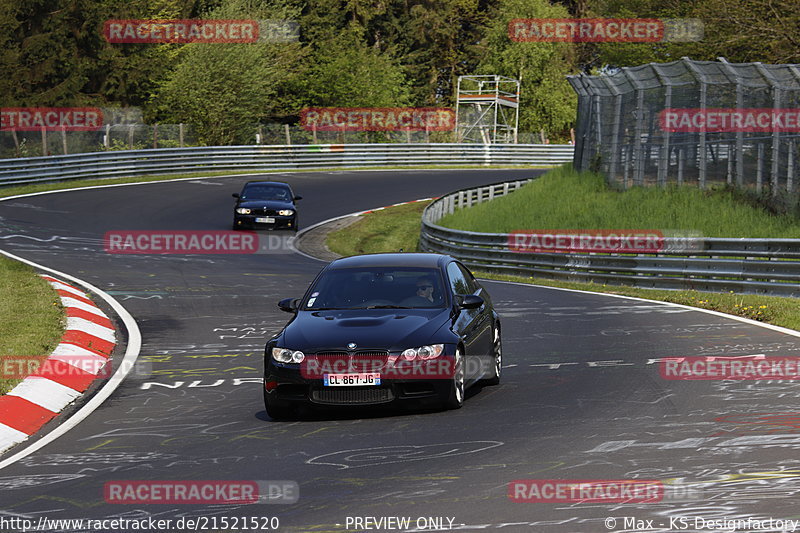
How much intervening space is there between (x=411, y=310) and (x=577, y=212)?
74.8ft

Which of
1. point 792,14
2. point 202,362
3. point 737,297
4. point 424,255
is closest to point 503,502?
point 424,255

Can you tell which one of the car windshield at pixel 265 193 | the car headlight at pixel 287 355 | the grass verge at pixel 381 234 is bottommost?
the grass verge at pixel 381 234

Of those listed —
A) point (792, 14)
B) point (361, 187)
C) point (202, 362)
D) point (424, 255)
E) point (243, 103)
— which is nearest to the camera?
point (424, 255)

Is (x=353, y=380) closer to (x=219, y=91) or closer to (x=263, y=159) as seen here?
(x=263, y=159)

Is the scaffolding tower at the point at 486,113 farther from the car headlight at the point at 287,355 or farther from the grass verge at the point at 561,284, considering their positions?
the car headlight at the point at 287,355

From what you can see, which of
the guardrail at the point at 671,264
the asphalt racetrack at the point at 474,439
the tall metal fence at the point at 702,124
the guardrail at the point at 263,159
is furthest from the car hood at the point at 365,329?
the guardrail at the point at 263,159

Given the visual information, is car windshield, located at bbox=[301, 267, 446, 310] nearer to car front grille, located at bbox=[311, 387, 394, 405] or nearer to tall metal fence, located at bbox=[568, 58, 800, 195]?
car front grille, located at bbox=[311, 387, 394, 405]

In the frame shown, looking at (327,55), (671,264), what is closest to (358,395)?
(671,264)

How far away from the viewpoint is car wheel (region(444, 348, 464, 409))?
10.1 meters

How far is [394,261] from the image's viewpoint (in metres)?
11.7

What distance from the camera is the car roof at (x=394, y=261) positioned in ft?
38.0

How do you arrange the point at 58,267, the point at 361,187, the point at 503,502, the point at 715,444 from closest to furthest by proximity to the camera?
the point at 503,502, the point at 715,444, the point at 58,267, the point at 361,187

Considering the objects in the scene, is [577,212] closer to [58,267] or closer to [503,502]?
[58,267]

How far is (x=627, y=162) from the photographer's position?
32.5 meters
